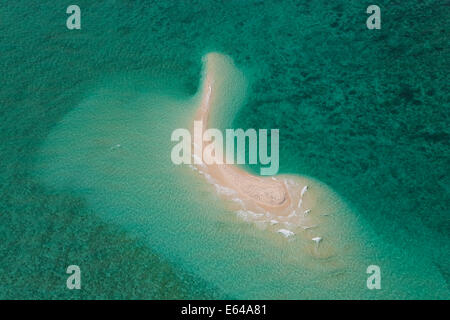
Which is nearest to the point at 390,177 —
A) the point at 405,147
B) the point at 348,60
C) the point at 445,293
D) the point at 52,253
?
the point at 405,147

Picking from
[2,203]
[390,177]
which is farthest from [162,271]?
[390,177]

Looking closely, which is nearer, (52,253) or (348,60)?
(52,253)

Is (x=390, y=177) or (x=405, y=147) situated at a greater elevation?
(x=405, y=147)

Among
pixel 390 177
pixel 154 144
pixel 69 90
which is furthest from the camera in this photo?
pixel 69 90

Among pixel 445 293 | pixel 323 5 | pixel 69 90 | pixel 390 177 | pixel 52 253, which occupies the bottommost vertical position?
pixel 445 293

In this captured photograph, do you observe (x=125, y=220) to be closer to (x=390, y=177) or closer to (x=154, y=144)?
(x=154, y=144)

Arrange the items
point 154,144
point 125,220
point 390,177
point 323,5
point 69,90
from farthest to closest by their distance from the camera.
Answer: point 323,5 < point 69,90 < point 154,144 < point 390,177 < point 125,220
